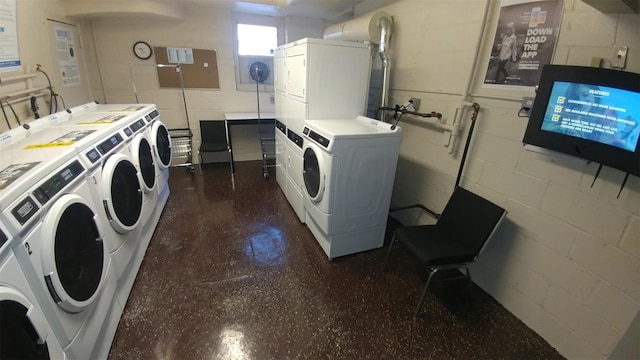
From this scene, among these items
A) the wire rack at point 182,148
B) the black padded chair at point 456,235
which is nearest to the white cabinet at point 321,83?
the black padded chair at point 456,235

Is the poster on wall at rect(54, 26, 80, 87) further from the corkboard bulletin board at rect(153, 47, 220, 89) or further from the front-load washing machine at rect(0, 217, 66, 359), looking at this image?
the front-load washing machine at rect(0, 217, 66, 359)

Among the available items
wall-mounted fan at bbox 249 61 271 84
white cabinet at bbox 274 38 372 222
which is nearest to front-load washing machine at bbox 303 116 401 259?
white cabinet at bbox 274 38 372 222

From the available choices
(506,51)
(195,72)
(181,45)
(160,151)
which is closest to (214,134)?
(195,72)

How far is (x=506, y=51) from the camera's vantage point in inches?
68.2

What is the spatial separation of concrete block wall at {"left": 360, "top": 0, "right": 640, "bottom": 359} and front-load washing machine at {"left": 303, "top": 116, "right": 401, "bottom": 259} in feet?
1.75

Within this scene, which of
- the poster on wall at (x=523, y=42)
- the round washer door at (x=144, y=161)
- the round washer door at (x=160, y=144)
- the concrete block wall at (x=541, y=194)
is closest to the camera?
the concrete block wall at (x=541, y=194)

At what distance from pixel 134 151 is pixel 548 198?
285 cm

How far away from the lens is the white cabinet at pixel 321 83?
92.4 inches

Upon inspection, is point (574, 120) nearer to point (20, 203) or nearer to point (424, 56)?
point (424, 56)

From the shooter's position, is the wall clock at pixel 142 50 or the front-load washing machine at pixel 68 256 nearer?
the front-load washing machine at pixel 68 256

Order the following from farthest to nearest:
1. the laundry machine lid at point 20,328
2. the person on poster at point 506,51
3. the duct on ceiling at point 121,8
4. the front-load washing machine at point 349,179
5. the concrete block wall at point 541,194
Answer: the duct on ceiling at point 121,8
the front-load washing machine at point 349,179
the person on poster at point 506,51
the concrete block wall at point 541,194
the laundry machine lid at point 20,328

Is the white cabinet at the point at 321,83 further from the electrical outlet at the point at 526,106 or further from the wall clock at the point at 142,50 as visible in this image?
the wall clock at the point at 142,50

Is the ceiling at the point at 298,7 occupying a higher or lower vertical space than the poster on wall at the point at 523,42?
higher

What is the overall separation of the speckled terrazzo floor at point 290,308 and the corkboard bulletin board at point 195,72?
2255mm
